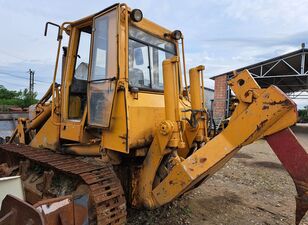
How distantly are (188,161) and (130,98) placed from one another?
105 centimetres

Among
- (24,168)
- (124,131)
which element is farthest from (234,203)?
(24,168)

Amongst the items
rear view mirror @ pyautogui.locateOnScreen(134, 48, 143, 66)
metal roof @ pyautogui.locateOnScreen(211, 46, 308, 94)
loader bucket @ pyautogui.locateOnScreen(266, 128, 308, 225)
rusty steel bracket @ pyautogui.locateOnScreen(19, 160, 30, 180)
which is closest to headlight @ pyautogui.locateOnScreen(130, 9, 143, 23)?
rear view mirror @ pyautogui.locateOnScreen(134, 48, 143, 66)

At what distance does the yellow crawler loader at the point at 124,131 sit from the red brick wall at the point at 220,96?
14.0 meters

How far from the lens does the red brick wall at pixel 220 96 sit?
60.9ft

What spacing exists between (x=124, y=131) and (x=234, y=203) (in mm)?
2855

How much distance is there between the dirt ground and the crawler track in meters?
1.17

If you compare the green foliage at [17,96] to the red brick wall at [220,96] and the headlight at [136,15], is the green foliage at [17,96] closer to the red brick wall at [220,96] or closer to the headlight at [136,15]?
the red brick wall at [220,96]

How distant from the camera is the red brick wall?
18562 mm

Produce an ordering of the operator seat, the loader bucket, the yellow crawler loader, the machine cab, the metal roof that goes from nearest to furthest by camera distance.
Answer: the loader bucket, the yellow crawler loader, the machine cab, the operator seat, the metal roof

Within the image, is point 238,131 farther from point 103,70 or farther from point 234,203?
point 234,203

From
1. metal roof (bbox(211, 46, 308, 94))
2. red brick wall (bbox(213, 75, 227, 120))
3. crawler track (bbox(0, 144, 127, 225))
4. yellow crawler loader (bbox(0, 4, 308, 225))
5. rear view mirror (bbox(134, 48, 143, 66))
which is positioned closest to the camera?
yellow crawler loader (bbox(0, 4, 308, 225))

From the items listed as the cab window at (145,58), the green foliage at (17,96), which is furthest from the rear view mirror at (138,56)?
the green foliage at (17,96)

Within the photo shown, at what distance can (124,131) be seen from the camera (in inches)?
141

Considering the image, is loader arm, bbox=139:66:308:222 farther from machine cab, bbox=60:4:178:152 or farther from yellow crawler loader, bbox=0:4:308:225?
machine cab, bbox=60:4:178:152
